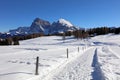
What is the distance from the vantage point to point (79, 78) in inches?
468

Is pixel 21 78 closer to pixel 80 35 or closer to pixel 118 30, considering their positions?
pixel 80 35

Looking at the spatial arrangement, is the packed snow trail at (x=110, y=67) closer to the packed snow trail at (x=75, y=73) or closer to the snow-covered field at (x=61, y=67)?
the snow-covered field at (x=61, y=67)

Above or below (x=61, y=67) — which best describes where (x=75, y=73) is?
above

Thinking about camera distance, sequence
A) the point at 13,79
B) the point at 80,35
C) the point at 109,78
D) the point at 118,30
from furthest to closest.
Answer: the point at 118,30
the point at 80,35
the point at 109,78
the point at 13,79

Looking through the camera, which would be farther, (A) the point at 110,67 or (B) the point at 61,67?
(B) the point at 61,67

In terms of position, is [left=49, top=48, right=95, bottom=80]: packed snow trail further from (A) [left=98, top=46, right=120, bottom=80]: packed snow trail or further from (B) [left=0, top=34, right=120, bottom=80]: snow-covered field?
(A) [left=98, top=46, right=120, bottom=80]: packed snow trail

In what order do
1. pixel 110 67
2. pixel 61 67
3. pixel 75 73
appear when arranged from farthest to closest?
pixel 61 67 → pixel 110 67 → pixel 75 73

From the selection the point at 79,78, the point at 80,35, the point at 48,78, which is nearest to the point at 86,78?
the point at 79,78

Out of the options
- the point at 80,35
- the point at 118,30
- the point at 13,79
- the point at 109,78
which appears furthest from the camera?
the point at 118,30

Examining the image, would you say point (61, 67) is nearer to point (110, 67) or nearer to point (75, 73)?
point (75, 73)

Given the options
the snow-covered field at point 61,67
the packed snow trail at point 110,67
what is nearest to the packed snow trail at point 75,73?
the snow-covered field at point 61,67

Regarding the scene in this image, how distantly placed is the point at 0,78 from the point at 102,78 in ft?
18.5

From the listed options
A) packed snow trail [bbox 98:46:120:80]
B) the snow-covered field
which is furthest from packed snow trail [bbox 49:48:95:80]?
packed snow trail [bbox 98:46:120:80]

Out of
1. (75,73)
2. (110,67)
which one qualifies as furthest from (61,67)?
(110,67)
